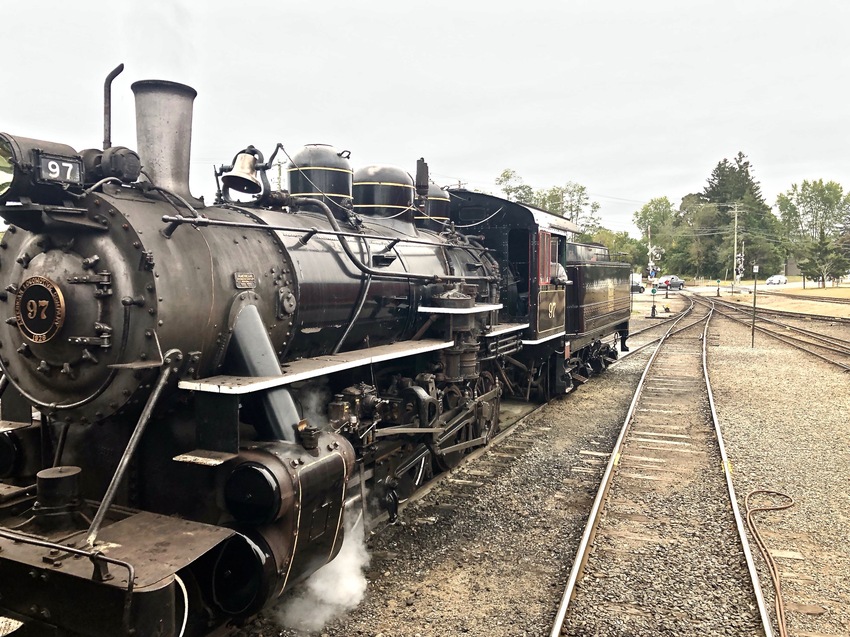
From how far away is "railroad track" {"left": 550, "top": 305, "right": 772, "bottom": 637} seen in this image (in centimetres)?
468

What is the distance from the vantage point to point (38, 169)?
3.61 metres

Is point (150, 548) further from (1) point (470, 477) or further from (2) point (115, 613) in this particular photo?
(1) point (470, 477)

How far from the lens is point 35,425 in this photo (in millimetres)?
4691

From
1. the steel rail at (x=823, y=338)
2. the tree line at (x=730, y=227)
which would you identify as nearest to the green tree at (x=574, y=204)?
the tree line at (x=730, y=227)

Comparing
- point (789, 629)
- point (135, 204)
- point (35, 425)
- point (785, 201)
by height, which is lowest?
point (789, 629)

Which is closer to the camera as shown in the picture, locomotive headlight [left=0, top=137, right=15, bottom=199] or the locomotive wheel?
locomotive headlight [left=0, top=137, right=15, bottom=199]

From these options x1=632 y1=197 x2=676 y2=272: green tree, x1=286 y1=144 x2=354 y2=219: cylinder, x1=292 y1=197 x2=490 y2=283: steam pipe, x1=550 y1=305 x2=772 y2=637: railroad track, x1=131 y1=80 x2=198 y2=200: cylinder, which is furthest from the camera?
x1=632 y1=197 x2=676 y2=272: green tree

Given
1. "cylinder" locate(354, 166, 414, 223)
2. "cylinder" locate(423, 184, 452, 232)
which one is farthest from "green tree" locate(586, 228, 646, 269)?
"cylinder" locate(354, 166, 414, 223)

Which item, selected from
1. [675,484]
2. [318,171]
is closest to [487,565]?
[675,484]

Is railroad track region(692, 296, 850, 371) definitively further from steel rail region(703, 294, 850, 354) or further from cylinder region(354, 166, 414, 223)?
cylinder region(354, 166, 414, 223)

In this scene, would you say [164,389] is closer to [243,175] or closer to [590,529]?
[243,175]

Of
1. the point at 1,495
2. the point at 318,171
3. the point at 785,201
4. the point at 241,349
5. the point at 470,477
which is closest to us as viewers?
the point at 1,495

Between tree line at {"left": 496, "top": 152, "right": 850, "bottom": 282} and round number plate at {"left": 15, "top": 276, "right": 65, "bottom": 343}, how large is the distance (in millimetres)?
56530

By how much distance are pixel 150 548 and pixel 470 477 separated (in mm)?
4860
